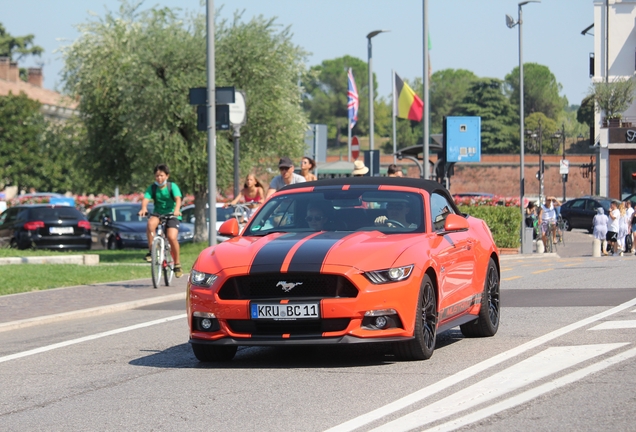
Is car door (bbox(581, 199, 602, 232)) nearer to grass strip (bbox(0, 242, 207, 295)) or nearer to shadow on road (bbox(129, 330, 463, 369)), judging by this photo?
grass strip (bbox(0, 242, 207, 295))

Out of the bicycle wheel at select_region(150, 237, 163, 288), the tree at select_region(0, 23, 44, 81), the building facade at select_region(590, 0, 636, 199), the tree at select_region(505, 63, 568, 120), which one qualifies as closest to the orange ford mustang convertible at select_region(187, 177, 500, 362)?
the bicycle wheel at select_region(150, 237, 163, 288)

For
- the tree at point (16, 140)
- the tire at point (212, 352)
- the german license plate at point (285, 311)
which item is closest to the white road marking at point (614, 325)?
the german license plate at point (285, 311)

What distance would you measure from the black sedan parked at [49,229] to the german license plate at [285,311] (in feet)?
85.0

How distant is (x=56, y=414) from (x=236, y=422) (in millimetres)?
1273

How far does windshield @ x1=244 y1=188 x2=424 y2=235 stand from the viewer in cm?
984

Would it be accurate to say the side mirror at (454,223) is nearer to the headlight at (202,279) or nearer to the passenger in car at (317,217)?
the passenger in car at (317,217)

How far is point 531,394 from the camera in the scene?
287 inches

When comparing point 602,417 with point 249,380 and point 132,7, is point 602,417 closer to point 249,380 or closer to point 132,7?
point 249,380

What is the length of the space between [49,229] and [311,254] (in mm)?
26389

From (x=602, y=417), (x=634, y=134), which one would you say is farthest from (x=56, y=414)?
(x=634, y=134)

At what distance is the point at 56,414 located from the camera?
7262 mm

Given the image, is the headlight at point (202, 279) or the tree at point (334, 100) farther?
the tree at point (334, 100)

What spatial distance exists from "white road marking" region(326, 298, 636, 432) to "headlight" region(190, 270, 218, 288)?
2027mm

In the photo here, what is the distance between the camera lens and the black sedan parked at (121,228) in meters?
34.8
